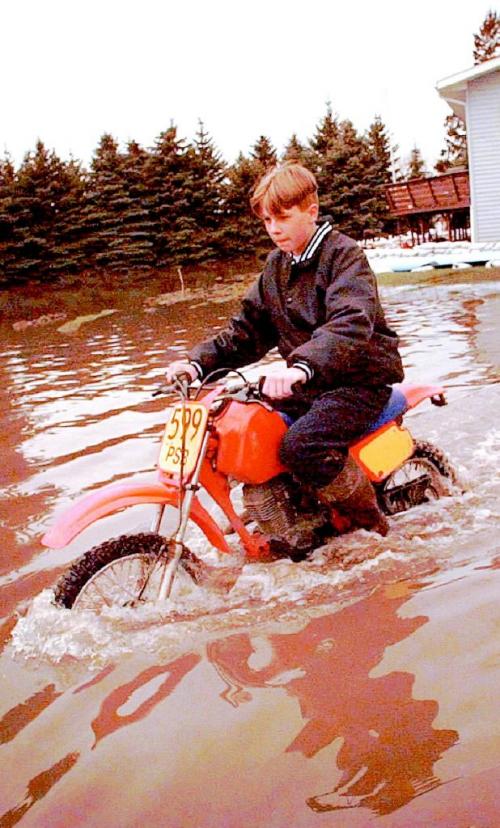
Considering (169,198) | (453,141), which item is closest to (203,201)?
(169,198)

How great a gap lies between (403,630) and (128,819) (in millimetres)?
1311

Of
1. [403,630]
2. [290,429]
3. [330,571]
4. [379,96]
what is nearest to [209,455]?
[290,429]

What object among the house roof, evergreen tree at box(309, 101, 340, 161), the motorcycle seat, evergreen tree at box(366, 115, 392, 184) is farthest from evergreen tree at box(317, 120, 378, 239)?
the motorcycle seat

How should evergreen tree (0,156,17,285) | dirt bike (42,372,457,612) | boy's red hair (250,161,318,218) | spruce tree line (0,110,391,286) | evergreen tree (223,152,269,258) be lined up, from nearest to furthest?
dirt bike (42,372,457,612), boy's red hair (250,161,318,218), evergreen tree (0,156,17,285), spruce tree line (0,110,391,286), evergreen tree (223,152,269,258)

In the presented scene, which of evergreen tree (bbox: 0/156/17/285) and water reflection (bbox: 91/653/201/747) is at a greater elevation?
evergreen tree (bbox: 0/156/17/285)

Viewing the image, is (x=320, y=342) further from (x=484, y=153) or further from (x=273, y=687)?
(x=484, y=153)

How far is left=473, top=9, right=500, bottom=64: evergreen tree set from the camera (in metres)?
48.7

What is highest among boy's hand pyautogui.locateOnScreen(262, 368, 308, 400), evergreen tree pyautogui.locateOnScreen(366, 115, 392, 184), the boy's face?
evergreen tree pyautogui.locateOnScreen(366, 115, 392, 184)

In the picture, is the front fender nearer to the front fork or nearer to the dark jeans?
the front fork

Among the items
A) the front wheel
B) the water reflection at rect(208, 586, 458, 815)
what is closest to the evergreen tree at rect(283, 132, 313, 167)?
the front wheel

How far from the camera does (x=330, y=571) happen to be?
388cm

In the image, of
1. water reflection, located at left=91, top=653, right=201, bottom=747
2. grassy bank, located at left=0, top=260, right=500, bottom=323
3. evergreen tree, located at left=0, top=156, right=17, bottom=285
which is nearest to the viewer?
water reflection, located at left=91, top=653, right=201, bottom=747

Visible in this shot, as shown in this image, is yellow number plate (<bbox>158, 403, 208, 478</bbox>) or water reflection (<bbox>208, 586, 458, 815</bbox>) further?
yellow number plate (<bbox>158, 403, 208, 478</bbox>)

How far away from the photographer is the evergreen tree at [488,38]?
160ft
